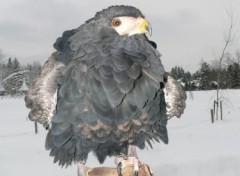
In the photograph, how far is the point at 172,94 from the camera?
4.08m

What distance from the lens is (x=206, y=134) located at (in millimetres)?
20391

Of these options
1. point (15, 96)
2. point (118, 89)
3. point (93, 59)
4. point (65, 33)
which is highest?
point (65, 33)

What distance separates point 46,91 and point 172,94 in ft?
4.57

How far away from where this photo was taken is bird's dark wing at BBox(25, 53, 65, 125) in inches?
148

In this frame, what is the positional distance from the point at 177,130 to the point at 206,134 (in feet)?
7.97

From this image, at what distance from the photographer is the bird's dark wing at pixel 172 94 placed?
4.05m

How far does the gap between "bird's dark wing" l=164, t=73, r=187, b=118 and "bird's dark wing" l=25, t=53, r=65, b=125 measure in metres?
1.19

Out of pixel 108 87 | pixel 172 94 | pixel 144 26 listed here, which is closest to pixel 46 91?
pixel 108 87

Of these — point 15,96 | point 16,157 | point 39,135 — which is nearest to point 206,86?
point 15,96

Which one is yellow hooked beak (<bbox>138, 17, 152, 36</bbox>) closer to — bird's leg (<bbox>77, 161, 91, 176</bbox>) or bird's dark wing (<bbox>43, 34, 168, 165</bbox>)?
bird's dark wing (<bbox>43, 34, 168, 165</bbox>)

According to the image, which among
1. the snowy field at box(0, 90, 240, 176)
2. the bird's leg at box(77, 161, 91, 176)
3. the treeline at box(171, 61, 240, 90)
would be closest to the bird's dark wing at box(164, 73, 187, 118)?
the bird's leg at box(77, 161, 91, 176)

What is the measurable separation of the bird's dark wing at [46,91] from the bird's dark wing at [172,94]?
1190 mm

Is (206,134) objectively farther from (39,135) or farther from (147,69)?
(147,69)

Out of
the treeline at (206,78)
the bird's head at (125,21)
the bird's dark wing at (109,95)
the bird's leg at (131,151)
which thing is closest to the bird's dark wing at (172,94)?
the bird's dark wing at (109,95)
